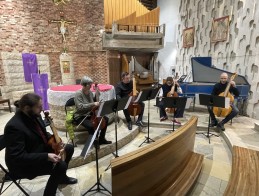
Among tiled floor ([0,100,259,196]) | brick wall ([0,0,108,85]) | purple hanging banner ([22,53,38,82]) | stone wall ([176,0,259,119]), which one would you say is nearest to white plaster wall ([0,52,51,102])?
brick wall ([0,0,108,85])

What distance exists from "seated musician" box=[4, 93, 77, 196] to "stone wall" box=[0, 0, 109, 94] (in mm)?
6017

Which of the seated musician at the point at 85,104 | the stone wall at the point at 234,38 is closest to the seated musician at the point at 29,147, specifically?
the seated musician at the point at 85,104

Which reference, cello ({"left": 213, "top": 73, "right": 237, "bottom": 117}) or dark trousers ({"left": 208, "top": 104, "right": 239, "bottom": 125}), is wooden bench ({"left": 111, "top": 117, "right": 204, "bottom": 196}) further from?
cello ({"left": 213, "top": 73, "right": 237, "bottom": 117})

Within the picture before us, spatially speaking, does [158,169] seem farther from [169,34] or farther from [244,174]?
[169,34]

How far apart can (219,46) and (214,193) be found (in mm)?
5189

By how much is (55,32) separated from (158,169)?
777 cm

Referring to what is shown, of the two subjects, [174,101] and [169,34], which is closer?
[174,101]

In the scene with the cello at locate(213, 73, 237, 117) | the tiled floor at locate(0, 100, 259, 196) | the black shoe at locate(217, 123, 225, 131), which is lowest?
the tiled floor at locate(0, 100, 259, 196)

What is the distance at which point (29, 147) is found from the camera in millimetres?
1847

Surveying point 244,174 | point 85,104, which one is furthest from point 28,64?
Result: point 244,174

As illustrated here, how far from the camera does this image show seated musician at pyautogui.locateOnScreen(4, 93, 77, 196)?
1.69 m

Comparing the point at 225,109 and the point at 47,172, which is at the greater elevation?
the point at 225,109

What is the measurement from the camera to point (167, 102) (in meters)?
3.69

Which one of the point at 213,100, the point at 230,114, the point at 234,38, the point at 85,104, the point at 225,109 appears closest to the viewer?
the point at 85,104
